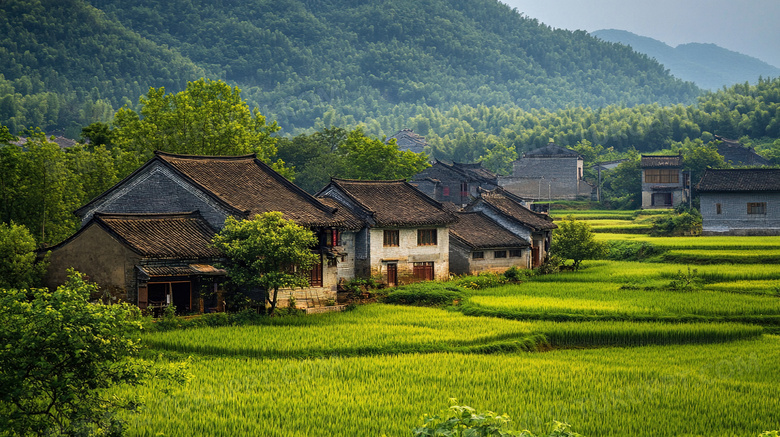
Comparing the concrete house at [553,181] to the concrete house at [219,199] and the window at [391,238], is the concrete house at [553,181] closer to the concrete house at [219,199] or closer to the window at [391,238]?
the window at [391,238]

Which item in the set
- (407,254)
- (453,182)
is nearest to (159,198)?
(407,254)

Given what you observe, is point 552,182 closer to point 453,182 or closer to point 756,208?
point 453,182

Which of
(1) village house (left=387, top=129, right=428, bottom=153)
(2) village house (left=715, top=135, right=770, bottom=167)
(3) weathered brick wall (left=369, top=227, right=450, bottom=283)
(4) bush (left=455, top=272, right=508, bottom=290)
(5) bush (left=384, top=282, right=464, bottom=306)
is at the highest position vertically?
(1) village house (left=387, top=129, right=428, bottom=153)

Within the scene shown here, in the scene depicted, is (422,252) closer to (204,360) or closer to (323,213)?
(323,213)

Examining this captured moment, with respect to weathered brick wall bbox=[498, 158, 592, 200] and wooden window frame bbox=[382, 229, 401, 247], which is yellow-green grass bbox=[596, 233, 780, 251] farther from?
weathered brick wall bbox=[498, 158, 592, 200]

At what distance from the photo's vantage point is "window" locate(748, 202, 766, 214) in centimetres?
5706

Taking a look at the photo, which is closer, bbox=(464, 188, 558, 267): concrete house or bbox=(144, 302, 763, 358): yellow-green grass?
bbox=(144, 302, 763, 358): yellow-green grass

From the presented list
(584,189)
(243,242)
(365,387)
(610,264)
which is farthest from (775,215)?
(365,387)

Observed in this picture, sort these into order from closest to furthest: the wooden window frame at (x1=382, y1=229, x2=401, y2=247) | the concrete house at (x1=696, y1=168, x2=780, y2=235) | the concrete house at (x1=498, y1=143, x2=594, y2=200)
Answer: the wooden window frame at (x1=382, y1=229, x2=401, y2=247)
the concrete house at (x1=696, y1=168, x2=780, y2=235)
the concrete house at (x1=498, y1=143, x2=594, y2=200)

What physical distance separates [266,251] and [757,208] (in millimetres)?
40923

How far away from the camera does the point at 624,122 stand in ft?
367

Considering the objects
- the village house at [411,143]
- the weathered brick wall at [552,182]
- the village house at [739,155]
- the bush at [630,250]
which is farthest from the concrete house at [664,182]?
the village house at [411,143]

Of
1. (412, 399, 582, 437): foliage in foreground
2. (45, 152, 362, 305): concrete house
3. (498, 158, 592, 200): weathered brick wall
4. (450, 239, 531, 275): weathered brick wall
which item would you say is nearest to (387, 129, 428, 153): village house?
(498, 158, 592, 200): weathered brick wall

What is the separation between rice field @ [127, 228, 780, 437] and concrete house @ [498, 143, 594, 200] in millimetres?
53791
